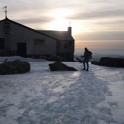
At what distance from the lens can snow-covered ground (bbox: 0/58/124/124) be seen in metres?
9.39

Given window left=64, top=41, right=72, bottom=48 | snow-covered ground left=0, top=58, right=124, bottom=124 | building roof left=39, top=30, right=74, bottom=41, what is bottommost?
snow-covered ground left=0, top=58, right=124, bottom=124

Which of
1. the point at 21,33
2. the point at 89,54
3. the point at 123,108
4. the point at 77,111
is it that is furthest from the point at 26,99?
the point at 21,33

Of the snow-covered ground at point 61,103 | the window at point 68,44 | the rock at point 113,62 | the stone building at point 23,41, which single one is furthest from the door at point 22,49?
the snow-covered ground at point 61,103

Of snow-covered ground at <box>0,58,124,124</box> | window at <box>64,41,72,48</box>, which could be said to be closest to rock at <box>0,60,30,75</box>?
snow-covered ground at <box>0,58,124,124</box>

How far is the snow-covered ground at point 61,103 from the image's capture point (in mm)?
9387

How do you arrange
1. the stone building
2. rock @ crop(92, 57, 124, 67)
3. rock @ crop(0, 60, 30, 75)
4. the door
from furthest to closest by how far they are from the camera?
the door < the stone building < rock @ crop(92, 57, 124, 67) < rock @ crop(0, 60, 30, 75)

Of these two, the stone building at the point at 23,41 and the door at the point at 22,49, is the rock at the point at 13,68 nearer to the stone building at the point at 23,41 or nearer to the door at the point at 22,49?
the stone building at the point at 23,41

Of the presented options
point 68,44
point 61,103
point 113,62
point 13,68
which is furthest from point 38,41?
point 61,103

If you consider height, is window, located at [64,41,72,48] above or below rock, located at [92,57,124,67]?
above

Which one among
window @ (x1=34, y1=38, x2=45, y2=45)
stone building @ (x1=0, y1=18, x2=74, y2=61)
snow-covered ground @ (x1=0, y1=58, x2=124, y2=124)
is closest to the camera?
snow-covered ground @ (x1=0, y1=58, x2=124, y2=124)

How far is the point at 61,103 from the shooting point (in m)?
11.5

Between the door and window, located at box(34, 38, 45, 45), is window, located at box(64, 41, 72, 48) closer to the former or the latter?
window, located at box(34, 38, 45, 45)

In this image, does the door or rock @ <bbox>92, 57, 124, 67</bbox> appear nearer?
rock @ <bbox>92, 57, 124, 67</bbox>

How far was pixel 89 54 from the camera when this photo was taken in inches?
966
